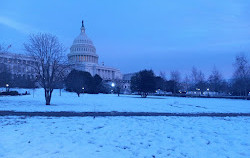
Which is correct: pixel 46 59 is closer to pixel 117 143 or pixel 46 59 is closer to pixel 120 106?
pixel 120 106

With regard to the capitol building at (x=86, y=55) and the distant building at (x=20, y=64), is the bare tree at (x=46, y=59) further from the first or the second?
the capitol building at (x=86, y=55)

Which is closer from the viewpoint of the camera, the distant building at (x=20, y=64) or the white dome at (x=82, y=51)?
the distant building at (x=20, y=64)

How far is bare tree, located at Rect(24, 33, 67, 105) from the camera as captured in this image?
834 inches

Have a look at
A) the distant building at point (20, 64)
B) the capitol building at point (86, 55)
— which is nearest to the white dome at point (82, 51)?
the capitol building at point (86, 55)

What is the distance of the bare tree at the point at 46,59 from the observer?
21.2 metres

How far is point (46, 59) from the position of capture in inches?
848

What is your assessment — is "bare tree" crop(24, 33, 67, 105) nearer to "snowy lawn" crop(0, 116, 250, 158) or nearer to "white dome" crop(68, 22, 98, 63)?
"snowy lawn" crop(0, 116, 250, 158)

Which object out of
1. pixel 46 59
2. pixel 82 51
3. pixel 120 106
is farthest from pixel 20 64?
pixel 82 51

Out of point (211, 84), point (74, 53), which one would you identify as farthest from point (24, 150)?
point (74, 53)

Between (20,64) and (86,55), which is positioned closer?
(20,64)

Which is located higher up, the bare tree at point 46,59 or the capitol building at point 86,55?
the capitol building at point 86,55

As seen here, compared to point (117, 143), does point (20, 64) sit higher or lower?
higher

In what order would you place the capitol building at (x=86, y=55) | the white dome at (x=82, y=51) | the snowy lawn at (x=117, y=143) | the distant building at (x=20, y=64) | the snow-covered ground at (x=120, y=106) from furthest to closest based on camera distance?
the white dome at (x=82, y=51) < the capitol building at (x=86, y=55) < the distant building at (x=20, y=64) < the snow-covered ground at (x=120, y=106) < the snowy lawn at (x=117, y=143)

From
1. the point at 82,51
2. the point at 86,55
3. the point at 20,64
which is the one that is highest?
the point at 82,51
